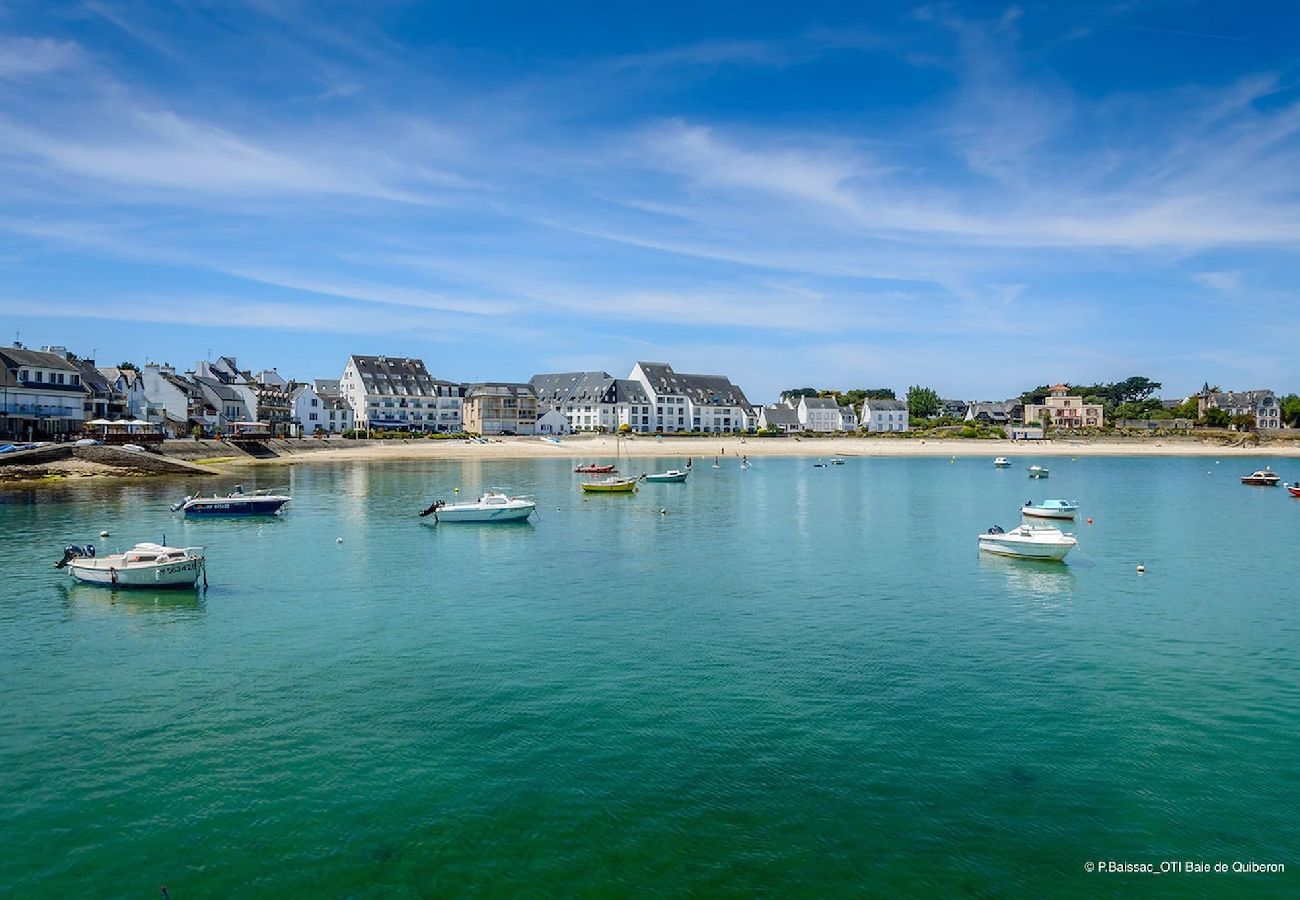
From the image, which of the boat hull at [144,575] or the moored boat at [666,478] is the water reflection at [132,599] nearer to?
the boat hull at [144,575]

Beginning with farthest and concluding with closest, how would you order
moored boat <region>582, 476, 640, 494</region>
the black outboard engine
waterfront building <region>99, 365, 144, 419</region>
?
1. waterfront building <region>99, 365, 144, 419</region>
2. moored boat <region>582, 476, 640, 494</region>
3. the black outboard engine

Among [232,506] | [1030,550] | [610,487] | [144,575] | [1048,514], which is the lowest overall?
[1030,550]

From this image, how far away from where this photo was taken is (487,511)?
56.2 meters

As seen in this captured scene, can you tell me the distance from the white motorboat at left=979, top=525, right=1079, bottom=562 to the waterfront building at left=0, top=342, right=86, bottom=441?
104 m

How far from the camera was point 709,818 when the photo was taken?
15.7 meters

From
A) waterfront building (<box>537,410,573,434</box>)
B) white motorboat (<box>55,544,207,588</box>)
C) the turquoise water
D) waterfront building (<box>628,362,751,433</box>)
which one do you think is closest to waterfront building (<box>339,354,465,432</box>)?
waterfront building (<box>537,410,573,434</box>)

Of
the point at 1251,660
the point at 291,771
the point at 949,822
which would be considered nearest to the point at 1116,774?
the point at 949,822

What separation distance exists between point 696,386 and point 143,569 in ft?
519

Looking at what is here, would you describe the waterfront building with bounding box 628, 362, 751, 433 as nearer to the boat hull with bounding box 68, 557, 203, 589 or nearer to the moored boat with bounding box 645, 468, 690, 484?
the moored boat with bounding box 645, 468, 690, 484

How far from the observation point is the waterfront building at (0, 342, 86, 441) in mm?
95000

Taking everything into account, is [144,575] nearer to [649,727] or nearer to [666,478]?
[649,727]

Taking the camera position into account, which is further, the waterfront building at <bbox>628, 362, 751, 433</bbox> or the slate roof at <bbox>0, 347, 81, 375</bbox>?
the waterfront building at <bbox>628, 362, 751, 433</bbox>

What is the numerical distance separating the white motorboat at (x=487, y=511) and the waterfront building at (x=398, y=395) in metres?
112

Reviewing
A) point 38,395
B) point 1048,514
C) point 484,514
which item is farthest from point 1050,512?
point 38,395
